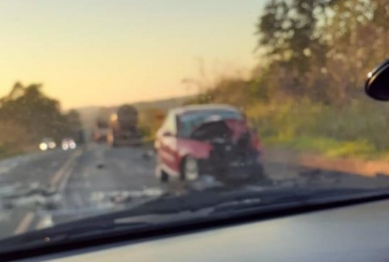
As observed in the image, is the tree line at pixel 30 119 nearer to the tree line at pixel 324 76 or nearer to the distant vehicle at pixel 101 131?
the distant vehicle at pixel 101 131

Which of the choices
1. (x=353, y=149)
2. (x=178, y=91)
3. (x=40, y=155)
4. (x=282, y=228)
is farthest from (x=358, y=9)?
(x=40, y=155)

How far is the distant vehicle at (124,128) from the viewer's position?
5.40 m

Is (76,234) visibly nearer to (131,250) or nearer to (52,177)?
A: (131,250)

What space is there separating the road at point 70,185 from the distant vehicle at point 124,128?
2.7 inches

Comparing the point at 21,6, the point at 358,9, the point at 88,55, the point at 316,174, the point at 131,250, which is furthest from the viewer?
the point at 358,9

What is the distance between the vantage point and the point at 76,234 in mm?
4523

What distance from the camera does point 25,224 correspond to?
457 centimetres

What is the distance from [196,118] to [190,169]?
0.31 meters

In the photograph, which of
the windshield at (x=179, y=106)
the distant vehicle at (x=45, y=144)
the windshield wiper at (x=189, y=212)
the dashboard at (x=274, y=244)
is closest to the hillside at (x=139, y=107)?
the windshield at (x=179, y=106)

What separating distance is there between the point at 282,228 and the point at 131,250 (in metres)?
0.97

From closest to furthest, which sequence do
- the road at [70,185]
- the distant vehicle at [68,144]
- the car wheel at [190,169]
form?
1. the road at [70,185]
2. the distant vehicle at [68,144]
3. the car wheel at [190,169]

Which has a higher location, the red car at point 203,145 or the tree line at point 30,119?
the tree line at point 30,119

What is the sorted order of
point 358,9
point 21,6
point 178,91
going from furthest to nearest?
point 358,9, point 178,91, point 21,6

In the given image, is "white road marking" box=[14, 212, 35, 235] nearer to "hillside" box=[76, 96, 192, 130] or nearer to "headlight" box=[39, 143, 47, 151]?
"headlight" box=[39, 143, 47, 151]
